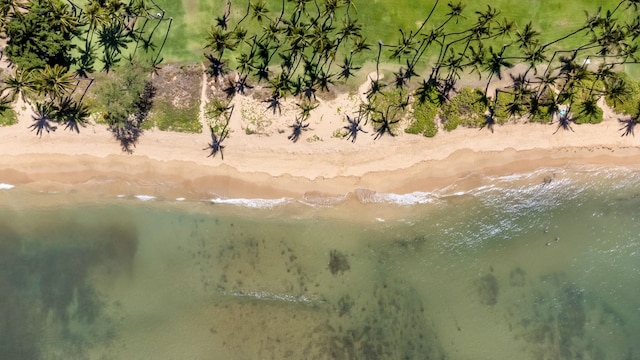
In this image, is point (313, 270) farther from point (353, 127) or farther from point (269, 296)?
point (353, 127)

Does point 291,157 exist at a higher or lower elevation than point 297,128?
lower

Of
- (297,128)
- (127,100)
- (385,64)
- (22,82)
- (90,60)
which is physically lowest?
(297,128)

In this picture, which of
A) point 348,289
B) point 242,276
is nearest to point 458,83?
point 348,289

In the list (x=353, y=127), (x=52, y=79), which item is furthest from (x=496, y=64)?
(x=52, y=79)

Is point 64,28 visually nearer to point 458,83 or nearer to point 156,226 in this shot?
point 156,226

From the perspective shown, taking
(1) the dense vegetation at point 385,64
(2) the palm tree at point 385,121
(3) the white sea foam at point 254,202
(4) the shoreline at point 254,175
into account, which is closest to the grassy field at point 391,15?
(1) the dense vegetation at point 385,64

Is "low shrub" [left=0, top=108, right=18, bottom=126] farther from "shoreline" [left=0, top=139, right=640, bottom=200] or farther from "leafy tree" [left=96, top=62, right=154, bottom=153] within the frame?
"leafy tree" [left=96, top=62, right=154, bottom=153]
